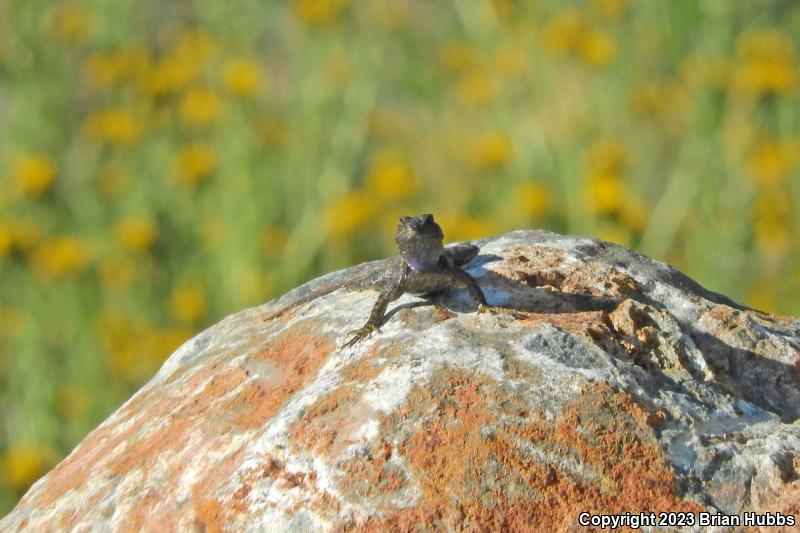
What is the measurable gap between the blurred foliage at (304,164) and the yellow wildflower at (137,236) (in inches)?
0.6

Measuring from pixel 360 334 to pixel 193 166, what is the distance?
4563 millimetres

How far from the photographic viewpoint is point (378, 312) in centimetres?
Result: 286

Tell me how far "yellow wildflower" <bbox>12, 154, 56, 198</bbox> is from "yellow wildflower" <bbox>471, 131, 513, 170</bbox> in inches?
115

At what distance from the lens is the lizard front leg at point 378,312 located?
266 centimetres

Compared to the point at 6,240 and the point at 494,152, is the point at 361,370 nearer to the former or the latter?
the point at 6,240

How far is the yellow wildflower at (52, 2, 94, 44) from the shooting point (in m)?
7.74

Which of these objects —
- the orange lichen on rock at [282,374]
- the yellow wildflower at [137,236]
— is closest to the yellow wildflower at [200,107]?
the yellow wildflower at [137,236]

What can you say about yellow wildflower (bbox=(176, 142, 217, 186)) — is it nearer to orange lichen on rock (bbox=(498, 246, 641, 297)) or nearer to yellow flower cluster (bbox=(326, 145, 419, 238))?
yellow flower cluster (bbox=(326, 145, 419, 238))

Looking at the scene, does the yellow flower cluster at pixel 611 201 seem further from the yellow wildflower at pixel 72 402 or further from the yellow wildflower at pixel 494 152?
the yellow wildflower at pixel 72 402

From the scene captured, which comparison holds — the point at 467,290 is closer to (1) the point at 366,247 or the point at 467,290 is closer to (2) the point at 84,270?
(1) the point at 366,247

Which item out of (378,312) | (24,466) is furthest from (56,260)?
(378,312)

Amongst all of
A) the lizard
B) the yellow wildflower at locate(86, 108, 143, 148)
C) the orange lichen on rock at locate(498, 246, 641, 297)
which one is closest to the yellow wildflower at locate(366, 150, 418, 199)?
the yellow wildflower at locate(86, 108, 143, 148)

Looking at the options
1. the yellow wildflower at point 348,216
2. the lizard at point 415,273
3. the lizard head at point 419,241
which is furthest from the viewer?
the yellow wildflower at point 348,216

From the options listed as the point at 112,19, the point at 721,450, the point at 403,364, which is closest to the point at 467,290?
the point at 403,364
